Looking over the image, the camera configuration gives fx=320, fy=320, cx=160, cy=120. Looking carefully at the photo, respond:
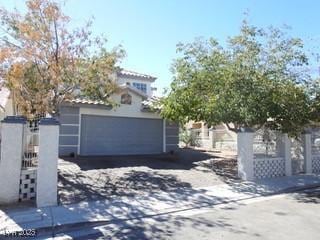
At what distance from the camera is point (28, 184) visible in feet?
27.9

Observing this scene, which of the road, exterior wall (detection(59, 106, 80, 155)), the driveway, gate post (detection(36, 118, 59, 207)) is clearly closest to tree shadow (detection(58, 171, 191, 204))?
the driveway

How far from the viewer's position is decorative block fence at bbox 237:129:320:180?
498 inches

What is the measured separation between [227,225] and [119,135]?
13.0 m

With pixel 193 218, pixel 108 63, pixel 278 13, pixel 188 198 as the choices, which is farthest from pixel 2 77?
pixel 278 13

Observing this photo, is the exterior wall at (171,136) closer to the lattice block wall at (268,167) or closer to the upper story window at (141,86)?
the upper story window at (141,86)

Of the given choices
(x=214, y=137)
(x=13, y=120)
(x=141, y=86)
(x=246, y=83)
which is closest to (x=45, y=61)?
(x=13, y=120)

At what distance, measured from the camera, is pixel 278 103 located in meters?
12.2

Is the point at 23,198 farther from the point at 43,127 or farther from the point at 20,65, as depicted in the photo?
the point at 20,65

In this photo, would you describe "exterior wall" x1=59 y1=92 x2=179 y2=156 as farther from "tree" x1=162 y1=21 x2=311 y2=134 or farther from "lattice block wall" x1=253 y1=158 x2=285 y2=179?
"lattice block wall" x1=253 y1=158 x2=285 y2=179

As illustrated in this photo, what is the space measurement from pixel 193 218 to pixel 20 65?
8.22m

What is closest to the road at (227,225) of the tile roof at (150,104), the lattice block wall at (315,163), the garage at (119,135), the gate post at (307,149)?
the gate post at (307,149)

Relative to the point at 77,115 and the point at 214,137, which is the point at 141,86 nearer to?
the point at 214,137

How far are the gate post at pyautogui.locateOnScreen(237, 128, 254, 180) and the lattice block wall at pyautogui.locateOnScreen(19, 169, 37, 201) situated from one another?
7.73 meters

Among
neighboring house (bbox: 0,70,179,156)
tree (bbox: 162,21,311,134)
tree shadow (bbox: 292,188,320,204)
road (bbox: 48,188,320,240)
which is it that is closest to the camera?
road (bbox: 48,188,320,240)
